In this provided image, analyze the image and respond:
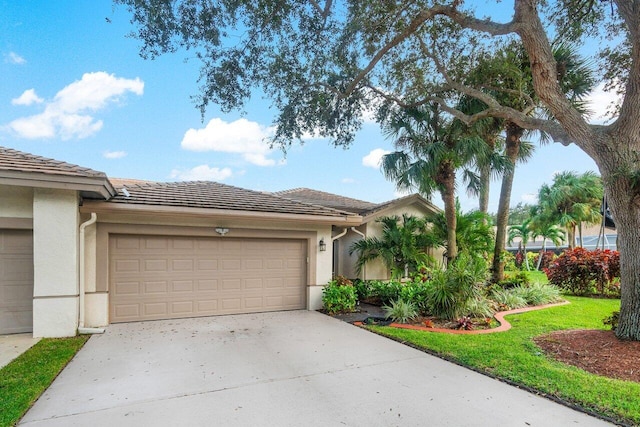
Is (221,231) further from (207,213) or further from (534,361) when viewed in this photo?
(534,361)

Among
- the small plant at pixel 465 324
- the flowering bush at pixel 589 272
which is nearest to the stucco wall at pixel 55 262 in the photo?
the small plant at pixel 465 324

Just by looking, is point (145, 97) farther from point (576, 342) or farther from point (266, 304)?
point (576, 342)

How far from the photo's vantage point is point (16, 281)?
22.8 feet

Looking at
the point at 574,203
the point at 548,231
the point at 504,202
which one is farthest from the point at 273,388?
the point at 574,203

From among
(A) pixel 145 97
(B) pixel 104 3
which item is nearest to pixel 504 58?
(B) pixel 104 3

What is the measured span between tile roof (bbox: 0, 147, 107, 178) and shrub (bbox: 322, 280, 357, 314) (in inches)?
234

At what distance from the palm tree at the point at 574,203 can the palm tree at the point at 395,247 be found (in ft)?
60.9

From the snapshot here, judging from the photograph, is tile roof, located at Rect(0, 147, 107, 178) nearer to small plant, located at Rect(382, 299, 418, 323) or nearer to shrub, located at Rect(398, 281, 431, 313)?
small plant, located at Rect(382, 299, 418, 323)

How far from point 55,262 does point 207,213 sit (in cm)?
302

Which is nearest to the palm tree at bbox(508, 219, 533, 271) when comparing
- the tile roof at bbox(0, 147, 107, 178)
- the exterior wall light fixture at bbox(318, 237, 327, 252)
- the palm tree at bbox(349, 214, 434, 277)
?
the palm tree at bbox(349, 214, 434, 277)

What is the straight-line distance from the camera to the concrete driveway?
3.74m

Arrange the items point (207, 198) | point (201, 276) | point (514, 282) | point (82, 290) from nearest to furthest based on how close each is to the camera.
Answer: point (82, 290)
point (201, 276)
point (207, 198)
point (514, 282)

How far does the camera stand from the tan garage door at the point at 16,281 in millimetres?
6879

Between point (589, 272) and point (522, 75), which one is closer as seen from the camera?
point (522, 75)
